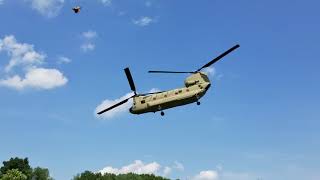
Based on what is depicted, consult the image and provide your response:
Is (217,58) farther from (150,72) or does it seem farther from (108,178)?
(108,178)

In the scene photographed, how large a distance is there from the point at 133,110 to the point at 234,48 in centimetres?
1598

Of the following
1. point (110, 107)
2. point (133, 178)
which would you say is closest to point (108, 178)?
point (133, 178)

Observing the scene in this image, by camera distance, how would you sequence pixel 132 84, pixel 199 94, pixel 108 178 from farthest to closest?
pixel 108 178
pixel 132 84
pixel 199 94

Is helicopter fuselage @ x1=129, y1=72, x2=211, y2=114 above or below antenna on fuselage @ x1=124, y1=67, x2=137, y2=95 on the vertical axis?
below

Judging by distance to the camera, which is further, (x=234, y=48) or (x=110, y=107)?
(x=110, y=107)

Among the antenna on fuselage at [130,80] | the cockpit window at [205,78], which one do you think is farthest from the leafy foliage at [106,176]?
the cockpit window at [205,78]

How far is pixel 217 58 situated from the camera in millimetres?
67562

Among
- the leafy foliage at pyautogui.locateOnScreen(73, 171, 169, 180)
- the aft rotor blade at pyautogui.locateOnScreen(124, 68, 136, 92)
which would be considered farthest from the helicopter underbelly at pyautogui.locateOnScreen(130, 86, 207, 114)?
the leafy foliage at pyautogui.locateOnScreen(73, 171, 169, 180)

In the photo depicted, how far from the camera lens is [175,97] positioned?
6594 cm

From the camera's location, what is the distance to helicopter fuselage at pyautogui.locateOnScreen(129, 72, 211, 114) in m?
66.1

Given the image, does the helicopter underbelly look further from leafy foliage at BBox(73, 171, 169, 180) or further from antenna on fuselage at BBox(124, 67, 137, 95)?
leafy foliage at BBox(73, 171, 169, 180)

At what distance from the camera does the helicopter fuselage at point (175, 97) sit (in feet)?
217

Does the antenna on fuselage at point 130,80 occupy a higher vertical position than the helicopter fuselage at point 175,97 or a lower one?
higher

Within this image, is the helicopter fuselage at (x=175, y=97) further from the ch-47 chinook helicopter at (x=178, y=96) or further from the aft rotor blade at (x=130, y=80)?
the aft rotor blade at (x=130, y=80)
